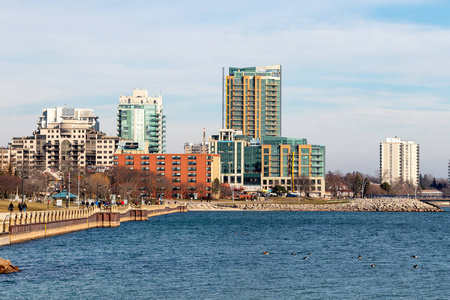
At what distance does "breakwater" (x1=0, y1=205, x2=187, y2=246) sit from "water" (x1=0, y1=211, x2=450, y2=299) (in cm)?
175

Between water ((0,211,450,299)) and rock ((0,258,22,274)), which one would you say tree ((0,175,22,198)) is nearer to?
water ((0,211,450,299))

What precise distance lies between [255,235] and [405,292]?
56.0 m

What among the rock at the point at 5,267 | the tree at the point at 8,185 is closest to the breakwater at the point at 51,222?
the rock at the point at 5,267

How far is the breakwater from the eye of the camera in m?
73.4

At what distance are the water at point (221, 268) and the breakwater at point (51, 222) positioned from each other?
1751 mm

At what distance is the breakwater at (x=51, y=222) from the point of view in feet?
241

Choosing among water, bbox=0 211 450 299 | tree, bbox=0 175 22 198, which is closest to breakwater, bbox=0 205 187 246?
water, bbox=0 211 450 299

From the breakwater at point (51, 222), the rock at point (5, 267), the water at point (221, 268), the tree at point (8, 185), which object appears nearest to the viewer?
the water at point (221, 268)

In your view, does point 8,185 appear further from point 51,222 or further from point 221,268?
point 221,268

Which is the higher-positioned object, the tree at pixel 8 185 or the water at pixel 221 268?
the tree at pixel 8 185

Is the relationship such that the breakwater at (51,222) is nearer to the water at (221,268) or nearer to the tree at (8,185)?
the water at (221,268)

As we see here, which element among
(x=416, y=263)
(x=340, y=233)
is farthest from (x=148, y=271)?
(x=340, y=233)

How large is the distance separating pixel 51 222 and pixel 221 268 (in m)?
36.0

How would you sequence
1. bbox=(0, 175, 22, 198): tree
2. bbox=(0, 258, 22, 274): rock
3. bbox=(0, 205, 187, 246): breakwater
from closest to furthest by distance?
1. bbox=(0, 258, 22, 274): rock
2. bbox=(0, 205, 187, 246): breakwater
3. bbox=(0, 175, 22, 198): tree
